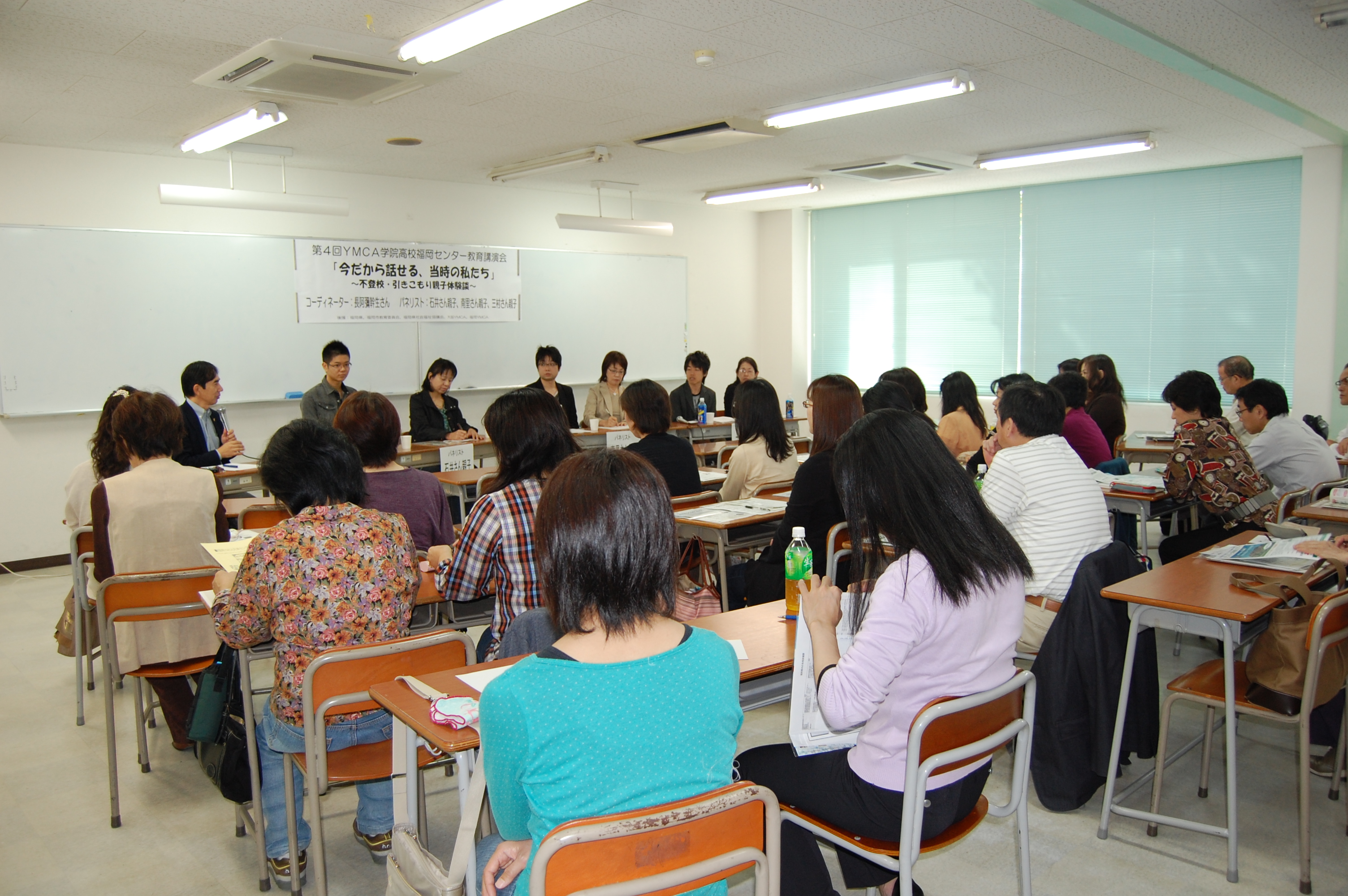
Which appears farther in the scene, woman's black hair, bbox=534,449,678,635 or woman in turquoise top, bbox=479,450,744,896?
woman's black hair, bbox=534,449,678,635

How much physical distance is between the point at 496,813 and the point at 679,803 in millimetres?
280

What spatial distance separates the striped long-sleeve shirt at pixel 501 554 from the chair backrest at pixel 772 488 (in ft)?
7.07

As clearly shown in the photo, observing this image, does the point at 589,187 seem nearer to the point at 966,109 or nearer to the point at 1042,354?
the point at 966,109

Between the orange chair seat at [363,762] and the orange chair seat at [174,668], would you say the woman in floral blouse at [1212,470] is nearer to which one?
the orange chair seat at [363,762]

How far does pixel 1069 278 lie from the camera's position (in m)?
8.75

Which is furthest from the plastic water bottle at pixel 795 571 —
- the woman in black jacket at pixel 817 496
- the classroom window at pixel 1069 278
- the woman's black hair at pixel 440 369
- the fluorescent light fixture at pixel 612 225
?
the classroom window at pixel 1069 278

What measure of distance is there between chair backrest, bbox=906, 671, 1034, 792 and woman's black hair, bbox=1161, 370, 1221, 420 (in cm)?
285

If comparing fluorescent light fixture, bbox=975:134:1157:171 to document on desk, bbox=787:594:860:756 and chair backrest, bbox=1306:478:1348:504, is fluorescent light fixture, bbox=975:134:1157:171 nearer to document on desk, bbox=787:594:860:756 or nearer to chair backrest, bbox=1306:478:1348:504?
chair backrest, bbox=1306:478:1348:504

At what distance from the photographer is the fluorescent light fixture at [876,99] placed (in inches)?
189

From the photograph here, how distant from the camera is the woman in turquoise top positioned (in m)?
1.27

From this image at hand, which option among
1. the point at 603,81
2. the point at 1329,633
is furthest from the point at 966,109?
the point at 1329,633

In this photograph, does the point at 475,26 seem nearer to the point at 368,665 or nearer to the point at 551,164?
the point at 368,665

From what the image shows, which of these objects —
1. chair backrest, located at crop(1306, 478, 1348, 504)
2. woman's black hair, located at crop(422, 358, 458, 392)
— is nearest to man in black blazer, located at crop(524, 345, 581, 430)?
woman's black hair, located at crop(422, 358, 458, 392)

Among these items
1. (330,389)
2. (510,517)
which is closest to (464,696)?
(510,517)
